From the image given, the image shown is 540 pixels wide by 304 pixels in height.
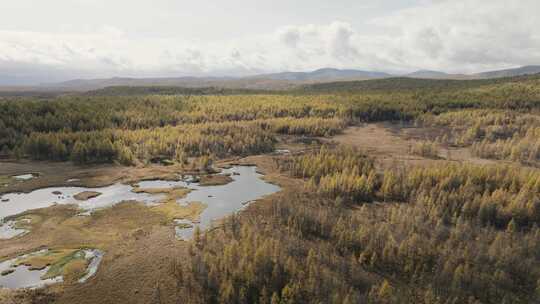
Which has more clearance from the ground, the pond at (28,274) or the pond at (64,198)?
the pond at (64,198)

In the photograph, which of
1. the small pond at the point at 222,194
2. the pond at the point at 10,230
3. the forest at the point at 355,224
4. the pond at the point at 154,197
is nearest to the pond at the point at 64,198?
the pond at the point at 154,197

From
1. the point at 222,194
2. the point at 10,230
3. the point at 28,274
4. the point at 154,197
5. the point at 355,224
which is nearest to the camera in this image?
the point at 28,274

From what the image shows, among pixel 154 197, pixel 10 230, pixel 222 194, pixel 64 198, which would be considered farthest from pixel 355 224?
pixel 64 198

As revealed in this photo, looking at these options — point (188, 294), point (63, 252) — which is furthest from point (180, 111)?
point (188, 294)

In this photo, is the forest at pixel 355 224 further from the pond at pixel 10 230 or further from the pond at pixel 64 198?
the pond at pixel 10 230

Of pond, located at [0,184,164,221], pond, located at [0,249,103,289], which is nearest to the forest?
pond, located at [0,249,103,289]

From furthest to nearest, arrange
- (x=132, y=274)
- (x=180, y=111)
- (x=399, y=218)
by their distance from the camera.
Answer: (x=180, y=111)
(x=399, y=218)
(x=132, y=274)

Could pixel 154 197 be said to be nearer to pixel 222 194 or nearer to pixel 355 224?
pixel 222 194

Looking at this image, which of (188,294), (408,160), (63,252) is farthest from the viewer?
(408,160)

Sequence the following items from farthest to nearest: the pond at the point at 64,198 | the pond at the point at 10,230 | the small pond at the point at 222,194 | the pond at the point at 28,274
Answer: the pond at the point at 64,198 < the small pond at the point at 222,194 < the pond at the point at 10,230 < the pond at the point at 28,274

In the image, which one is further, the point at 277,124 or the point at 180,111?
the point at 180,111

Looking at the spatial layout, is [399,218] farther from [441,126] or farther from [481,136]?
[441,126]
